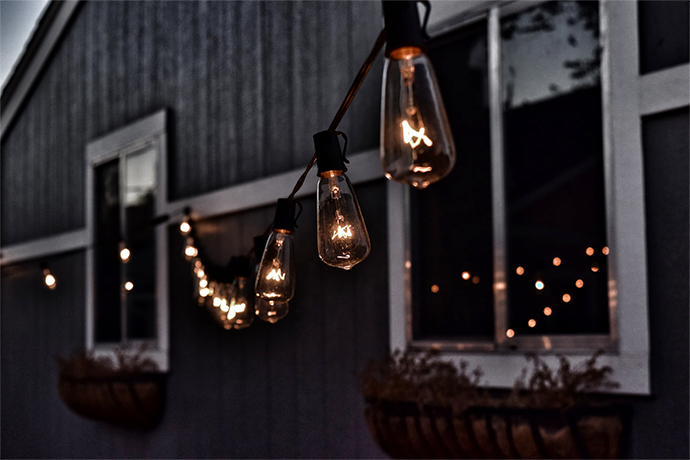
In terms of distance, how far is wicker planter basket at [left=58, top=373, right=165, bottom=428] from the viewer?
198 inches

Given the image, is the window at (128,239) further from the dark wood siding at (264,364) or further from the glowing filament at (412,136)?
the glowing filament at (412,136)

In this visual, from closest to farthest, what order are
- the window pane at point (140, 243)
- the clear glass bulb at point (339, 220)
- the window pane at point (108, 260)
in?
the clear glass bulb at point (339, 220) → the window pane at point (140, 243) → the window pane at point (108, 260)

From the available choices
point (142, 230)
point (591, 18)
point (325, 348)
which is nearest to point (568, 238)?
point (591, 18)

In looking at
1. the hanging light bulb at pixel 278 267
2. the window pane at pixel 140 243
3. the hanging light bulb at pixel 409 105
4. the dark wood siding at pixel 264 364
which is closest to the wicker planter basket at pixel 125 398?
the dark wood siding at pixel 264 364

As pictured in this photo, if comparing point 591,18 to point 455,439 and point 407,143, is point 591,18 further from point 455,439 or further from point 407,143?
point 407,143

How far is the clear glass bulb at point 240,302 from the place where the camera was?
90.0 inches

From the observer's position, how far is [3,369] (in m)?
7.46

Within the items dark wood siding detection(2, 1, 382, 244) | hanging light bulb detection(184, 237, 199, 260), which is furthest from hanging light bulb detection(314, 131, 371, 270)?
hanging light bulb detection(184, 237, 199, 260)

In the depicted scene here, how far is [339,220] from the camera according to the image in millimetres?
1400

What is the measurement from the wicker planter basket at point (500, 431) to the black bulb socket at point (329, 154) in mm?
1505

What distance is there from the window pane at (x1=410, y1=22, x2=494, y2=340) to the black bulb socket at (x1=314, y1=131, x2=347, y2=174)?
1.76 m

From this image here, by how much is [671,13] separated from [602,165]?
55 cm

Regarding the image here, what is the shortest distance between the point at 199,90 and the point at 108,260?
6.16 ft

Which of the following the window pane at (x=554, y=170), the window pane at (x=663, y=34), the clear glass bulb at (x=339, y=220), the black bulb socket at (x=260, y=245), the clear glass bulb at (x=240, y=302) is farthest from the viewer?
the window pane at (x=554, y=170)
